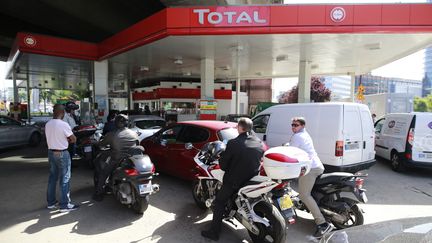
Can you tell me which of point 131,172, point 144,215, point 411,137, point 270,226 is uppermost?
point 411,137

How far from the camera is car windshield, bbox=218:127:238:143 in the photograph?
17.8 feet

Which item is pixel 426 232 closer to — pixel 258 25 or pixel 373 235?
pixel 373 235

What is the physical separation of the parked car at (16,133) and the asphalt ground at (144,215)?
4.08m

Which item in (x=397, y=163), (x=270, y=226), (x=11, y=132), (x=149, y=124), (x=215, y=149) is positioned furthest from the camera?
(x=11, y=132)

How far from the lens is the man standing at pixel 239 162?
332cm

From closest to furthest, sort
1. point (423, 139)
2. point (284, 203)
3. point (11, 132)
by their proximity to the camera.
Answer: point (284, 203), point (423, 139), point (11, 132)

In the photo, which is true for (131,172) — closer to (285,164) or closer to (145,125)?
(285,164)

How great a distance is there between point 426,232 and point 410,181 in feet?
20.2

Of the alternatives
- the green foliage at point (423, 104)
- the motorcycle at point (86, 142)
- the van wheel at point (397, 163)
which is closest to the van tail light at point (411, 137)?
the van wheel at point (397, 163)

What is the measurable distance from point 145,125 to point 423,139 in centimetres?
805

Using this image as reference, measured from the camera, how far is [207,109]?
41.4ft

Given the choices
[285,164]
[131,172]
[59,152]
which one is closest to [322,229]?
[285,164]

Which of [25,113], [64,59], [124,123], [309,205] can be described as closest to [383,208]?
[309,205]

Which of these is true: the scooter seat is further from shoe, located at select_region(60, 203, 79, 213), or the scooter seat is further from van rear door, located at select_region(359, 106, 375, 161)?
shoe, located at select_region(60, 203, 79, 213)
